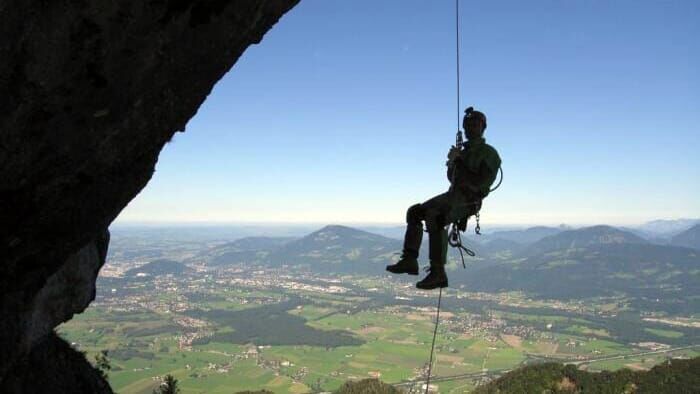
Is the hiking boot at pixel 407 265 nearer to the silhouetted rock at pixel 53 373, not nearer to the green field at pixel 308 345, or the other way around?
the silhouetted rock at pixel 53 373

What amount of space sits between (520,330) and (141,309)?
137 metres

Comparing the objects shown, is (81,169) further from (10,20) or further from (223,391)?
(223,391)

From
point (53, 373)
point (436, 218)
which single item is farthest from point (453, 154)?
point (53, 373)

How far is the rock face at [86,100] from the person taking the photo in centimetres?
443

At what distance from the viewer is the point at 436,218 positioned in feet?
25.3

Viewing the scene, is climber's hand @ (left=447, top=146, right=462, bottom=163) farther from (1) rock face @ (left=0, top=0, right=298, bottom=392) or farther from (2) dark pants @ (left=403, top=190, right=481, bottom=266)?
(1) rock face @ (left=0, top=0, right=298, bottom=392)

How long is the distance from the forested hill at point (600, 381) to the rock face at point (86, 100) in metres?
53.9

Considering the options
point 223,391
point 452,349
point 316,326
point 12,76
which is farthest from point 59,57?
point 316,326

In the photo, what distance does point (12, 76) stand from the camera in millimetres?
4305

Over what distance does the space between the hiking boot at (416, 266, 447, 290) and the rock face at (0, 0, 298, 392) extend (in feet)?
16.1

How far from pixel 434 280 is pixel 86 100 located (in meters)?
5.83

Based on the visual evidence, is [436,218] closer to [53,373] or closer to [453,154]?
[453,154]

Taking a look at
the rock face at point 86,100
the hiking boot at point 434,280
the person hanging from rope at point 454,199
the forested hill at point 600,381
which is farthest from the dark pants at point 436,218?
the forested hill at point 600,381

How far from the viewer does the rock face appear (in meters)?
4.43
